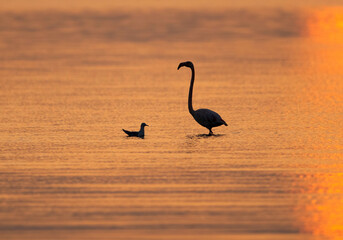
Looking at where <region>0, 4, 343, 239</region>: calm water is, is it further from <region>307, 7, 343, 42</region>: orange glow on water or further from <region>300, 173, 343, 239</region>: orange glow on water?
<region>307, 7, 343, 42</region>: orange glow on water

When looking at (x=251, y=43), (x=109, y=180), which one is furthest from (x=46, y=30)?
(x=109, y=180)

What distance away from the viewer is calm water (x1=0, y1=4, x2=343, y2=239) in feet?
31.2

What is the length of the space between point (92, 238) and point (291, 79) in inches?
673

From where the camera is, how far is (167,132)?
52.2ft

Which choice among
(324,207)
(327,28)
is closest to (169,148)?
(324,207)

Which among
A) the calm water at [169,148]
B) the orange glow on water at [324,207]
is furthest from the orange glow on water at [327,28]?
the orange glow on water at [324,207]

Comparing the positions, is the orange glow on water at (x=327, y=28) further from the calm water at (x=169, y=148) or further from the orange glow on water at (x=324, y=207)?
the orange glow on water at (x=324, y=207)

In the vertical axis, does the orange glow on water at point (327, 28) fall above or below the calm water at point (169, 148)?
above

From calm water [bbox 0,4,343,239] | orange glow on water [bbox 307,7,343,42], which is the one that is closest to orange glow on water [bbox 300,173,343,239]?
calm water [bbox 0,4,343,239]

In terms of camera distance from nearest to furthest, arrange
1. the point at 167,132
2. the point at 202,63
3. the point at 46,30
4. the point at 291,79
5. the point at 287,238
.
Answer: the point at 287,238 → the point at 167,132 → the point at 291,79 → the point at 202,63 → the point at 46,30

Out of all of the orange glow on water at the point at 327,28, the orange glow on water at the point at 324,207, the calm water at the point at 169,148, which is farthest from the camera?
the orange glow on water at the point at 327,28

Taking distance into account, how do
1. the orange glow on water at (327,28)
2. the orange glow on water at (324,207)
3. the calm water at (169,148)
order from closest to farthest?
the orange glow on water at (324,207), the calm water at (169,148), the orange glow on water at (327,28)

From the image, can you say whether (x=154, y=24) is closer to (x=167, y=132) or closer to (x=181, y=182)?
(x=167, y=132)

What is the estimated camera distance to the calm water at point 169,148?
9.50 meters
